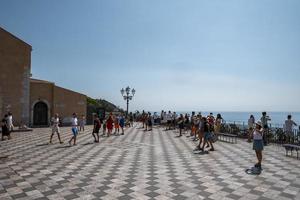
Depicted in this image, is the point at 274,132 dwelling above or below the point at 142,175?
above

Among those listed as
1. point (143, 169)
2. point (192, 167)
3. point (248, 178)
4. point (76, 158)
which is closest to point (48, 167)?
point (76, 158)

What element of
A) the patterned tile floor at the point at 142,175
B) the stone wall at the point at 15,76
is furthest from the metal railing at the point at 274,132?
the stone wall at the point at 15,76

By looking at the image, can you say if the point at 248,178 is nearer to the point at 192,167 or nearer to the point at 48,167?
the point at 192,167

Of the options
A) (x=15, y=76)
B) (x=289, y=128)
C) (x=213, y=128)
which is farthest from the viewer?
(x=15, y=76)

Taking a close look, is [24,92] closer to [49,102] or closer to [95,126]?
[49,102]

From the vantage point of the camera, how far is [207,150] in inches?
545

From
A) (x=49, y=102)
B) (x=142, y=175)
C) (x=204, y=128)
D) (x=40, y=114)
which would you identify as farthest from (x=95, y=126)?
(x=40, y=114)

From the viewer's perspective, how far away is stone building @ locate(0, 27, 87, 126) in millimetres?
24859

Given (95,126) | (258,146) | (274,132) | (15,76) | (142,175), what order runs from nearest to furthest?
(142,175), (258,146), (95,126), (274,132), (15,76)

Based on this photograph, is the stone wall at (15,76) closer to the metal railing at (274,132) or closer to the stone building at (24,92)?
the stone building at (24,92)

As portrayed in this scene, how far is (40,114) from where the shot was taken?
2766 centimetres

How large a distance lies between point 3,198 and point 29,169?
2.91m

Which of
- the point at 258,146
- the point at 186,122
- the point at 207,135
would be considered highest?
the point at 186,122

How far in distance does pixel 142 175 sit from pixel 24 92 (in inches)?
823
